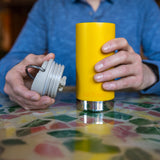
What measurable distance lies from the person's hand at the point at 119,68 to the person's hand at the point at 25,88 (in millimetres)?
163

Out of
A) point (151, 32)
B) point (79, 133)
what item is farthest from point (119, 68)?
point (151, 32)

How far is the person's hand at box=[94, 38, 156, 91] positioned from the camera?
1.86ft

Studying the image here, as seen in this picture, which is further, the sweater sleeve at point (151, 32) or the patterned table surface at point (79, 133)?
the sweater sleeve at point (151, 32)

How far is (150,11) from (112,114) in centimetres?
86

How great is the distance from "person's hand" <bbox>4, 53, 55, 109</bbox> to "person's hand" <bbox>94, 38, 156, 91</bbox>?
0.16 meters

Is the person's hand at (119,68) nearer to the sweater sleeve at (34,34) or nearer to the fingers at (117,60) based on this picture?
the fingers at (117,60)

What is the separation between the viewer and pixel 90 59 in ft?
1.89

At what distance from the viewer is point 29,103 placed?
0.62 meters

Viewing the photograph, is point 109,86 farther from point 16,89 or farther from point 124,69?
point 16,89

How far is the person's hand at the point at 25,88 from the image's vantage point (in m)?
0.60

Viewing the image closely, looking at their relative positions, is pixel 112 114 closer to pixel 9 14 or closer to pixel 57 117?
pixel 57 117

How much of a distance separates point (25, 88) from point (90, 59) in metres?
0.22

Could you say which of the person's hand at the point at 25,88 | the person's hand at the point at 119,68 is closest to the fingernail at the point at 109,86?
the person's hand at the point at 119,68

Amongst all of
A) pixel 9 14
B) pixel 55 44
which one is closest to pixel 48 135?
pixel 55 44
